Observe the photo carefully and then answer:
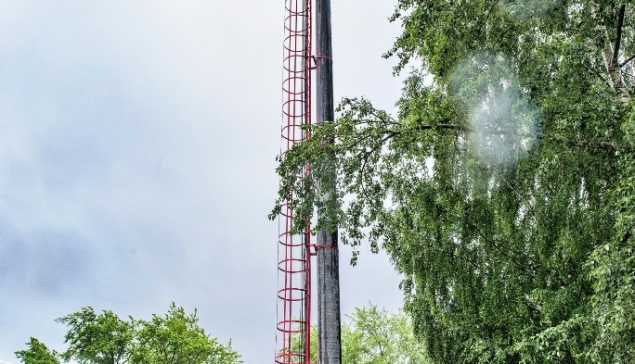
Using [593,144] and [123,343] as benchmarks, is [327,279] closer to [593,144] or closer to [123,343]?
[593,144]

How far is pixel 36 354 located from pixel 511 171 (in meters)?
17.3

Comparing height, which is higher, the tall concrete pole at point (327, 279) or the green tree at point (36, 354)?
the green tree at point (36, 354)

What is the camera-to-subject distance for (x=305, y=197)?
31.4 ft

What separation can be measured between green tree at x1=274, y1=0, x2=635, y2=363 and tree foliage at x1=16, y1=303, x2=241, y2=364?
12295mm

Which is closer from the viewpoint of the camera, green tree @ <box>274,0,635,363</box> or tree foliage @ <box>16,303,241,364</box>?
green tree @ <box>274,0,635,363</box>

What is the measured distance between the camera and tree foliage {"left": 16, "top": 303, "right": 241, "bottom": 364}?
21156mm

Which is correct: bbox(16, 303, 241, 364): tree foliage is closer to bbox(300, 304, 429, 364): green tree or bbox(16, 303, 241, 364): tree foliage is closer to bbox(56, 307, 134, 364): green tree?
bbox(56, 307, 134, 364): green tree

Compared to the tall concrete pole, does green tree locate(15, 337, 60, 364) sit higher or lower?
higher

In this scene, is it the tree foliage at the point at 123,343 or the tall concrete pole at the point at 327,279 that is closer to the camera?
the tall concrete pole at the point at 327,279

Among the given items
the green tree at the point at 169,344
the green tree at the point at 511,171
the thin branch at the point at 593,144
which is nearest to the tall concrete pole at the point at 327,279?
the green tree at the point at 511,171

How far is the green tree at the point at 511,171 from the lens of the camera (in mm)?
8102

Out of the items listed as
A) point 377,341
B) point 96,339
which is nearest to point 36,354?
point 96,339

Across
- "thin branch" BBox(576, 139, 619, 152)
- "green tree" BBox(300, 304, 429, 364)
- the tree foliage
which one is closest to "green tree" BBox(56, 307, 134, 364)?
the tree foliage

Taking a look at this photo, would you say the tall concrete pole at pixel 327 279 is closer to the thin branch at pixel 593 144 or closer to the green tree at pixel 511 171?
the green tree at pixel 511 171
